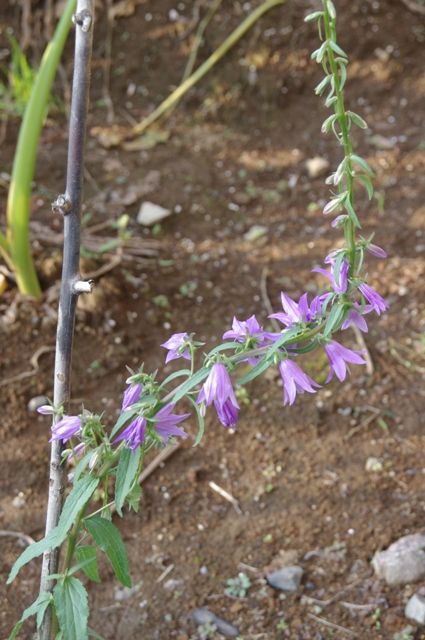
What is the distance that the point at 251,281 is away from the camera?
104 inches

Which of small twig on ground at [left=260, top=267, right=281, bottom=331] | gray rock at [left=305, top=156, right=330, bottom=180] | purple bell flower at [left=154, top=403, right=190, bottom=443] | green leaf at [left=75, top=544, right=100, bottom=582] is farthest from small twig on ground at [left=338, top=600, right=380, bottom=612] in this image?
gray rock at [left=305, top=156, right=330, bottom=180]

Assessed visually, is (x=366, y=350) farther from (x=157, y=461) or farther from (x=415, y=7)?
(x=415, y=7)

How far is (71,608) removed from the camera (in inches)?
45.8

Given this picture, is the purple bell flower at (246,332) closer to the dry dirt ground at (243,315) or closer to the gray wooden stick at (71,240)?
the gray wooden stick at (71,240)

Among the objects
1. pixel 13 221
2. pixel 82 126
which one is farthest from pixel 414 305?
pixel 82 126

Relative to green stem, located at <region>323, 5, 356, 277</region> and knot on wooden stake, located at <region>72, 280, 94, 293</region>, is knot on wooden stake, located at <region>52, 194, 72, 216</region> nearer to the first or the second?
knot on wooden stake, located at <region>72, 280, 94, 293</region>

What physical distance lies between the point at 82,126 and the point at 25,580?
39.4 inches

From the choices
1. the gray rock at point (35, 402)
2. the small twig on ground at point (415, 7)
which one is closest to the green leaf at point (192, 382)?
the gray rock at point (35, 402)

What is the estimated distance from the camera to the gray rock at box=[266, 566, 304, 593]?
1.76 metres

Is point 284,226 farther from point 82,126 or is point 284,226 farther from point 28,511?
point 82,126

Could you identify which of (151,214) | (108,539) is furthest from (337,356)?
(151,214)

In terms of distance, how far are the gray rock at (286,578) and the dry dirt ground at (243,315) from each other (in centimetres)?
2

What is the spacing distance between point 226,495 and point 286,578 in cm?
28

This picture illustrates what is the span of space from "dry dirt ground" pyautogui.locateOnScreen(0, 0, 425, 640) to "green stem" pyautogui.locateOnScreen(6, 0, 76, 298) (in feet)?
0.57
